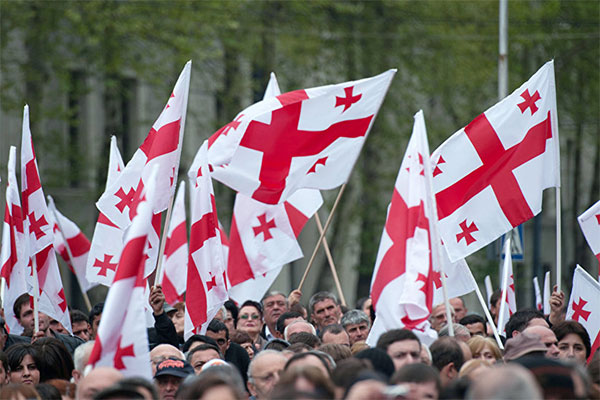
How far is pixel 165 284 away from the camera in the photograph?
43.0ft

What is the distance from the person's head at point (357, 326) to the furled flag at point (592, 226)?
226 cm

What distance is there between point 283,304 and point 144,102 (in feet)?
54.2

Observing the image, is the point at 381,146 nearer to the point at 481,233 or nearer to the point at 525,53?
the point at 525,53

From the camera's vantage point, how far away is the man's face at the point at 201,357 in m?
8.95

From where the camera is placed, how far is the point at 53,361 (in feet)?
29.1

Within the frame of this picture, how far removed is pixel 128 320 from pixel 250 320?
4659mm

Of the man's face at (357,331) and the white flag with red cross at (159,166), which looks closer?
the white flag with red cross at (159,166)

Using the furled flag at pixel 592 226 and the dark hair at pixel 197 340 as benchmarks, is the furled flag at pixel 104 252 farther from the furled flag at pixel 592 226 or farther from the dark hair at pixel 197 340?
the furled flag at pixel 592 226

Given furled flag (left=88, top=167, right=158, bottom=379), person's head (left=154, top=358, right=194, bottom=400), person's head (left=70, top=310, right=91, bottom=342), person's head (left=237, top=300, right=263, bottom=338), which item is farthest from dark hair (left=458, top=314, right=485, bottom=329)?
furled flag (left=88, top=167, right=158, bottom=379)

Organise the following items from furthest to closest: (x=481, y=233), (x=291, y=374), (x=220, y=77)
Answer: (x=220, y=77) < (x=481, y=233) < (x=291, y=374)

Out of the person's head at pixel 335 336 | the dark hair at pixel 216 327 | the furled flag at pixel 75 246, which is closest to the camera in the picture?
the person's head at pixel 335 336

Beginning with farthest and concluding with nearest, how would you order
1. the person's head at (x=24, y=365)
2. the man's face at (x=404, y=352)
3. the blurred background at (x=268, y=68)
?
1. the blurred background at (x=268, y=68)
2. the person's head at (x=24, y=365)
3. the man's face at (x=404, y=352)

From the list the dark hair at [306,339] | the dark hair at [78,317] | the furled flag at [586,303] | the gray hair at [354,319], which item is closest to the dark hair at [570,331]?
the furled flag at [586,303]

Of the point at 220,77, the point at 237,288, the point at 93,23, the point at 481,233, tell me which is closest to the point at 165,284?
the point at 237,288
